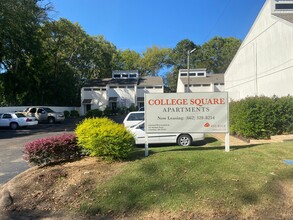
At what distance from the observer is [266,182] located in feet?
19.1

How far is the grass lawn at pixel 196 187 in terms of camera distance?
17.0 feet

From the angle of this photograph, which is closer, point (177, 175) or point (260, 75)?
point (177, 175)

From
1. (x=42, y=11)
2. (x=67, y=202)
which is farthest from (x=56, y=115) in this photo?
(x=67, y=202)

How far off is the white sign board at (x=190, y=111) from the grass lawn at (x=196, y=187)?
1.31 m

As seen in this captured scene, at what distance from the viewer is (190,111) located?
8602 mm

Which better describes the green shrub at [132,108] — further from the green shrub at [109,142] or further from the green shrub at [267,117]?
the green shrub at [109,142]

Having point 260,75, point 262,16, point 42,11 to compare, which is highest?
point 42,11

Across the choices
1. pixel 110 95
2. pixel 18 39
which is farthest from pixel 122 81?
pixel 18 39

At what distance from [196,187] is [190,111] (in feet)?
10.3

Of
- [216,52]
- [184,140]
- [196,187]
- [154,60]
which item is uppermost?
[216,52]

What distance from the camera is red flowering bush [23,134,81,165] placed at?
746 centimetres

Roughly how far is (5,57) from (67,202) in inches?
1189

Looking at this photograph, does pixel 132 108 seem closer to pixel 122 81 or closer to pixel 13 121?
pixel 122 81

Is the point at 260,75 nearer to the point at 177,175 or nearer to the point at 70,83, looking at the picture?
the point at 177,175
